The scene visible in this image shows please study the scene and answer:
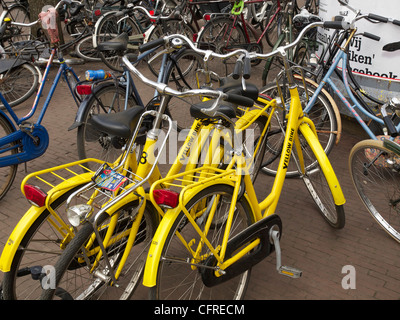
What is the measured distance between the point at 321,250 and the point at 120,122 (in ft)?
6.36

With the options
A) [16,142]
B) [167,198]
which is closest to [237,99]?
[167,198]

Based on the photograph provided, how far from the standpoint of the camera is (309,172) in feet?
12.8

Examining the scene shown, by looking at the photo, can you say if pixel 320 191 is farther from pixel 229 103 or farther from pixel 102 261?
pixel 102 261

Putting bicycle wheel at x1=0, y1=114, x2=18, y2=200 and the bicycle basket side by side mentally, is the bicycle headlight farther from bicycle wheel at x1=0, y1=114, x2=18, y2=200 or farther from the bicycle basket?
the bicycle basket

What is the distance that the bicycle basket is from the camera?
4.69 m

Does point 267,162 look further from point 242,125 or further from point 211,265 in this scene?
point 211,265

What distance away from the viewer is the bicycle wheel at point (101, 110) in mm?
4277

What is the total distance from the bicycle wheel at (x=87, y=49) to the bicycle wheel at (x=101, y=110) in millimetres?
3363

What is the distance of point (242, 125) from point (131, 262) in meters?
1.20

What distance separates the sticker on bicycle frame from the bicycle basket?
2.63 meters

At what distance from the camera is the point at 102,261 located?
2.91 metres

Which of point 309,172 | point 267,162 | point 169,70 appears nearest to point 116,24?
point 169,70

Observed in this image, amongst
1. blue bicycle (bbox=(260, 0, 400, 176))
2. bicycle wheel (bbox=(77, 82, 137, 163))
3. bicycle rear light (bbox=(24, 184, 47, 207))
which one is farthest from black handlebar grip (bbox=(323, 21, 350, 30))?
bicycle rear light (bbox=(24, 184, 47, 207))

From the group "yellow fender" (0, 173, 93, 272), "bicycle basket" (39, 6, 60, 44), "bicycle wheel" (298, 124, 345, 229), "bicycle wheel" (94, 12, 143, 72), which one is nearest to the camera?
"yellow fender" (0, 173, 93, 272)
